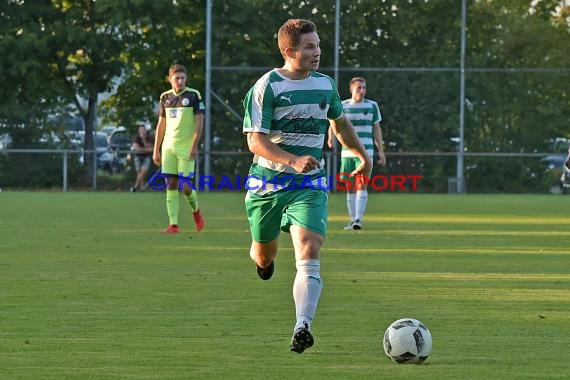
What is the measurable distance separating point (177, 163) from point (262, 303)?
8822mm

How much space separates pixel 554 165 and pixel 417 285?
2518 centimetres

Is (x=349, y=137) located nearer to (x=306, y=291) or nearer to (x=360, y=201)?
(x=306, y=291)

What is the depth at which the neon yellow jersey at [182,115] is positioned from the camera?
19047mm

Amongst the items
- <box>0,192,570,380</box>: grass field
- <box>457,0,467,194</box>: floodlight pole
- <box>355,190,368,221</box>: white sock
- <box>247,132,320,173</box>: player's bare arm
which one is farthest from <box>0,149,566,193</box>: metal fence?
<box>247,132,320,173</box>: player's bare arm

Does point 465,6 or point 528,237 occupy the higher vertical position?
point 465,6

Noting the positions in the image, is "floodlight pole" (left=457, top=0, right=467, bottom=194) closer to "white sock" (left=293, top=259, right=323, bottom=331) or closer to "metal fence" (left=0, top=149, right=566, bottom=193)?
"metal fence" (left=0, top=149, right=566, bottom=193)

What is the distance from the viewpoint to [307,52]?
8.59 metres

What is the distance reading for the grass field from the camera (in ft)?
24.9

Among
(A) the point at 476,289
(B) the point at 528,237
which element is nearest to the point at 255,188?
(A) the point at 476,289

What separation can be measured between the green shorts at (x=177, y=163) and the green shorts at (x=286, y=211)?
996cm

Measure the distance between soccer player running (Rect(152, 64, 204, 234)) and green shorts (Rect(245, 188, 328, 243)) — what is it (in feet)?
32.5

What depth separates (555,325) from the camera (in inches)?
364

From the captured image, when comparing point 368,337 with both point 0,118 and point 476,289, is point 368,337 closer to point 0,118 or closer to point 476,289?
point 476,289

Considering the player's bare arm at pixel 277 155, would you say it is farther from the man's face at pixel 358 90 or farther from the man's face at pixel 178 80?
the man's face at pixel 358 90
